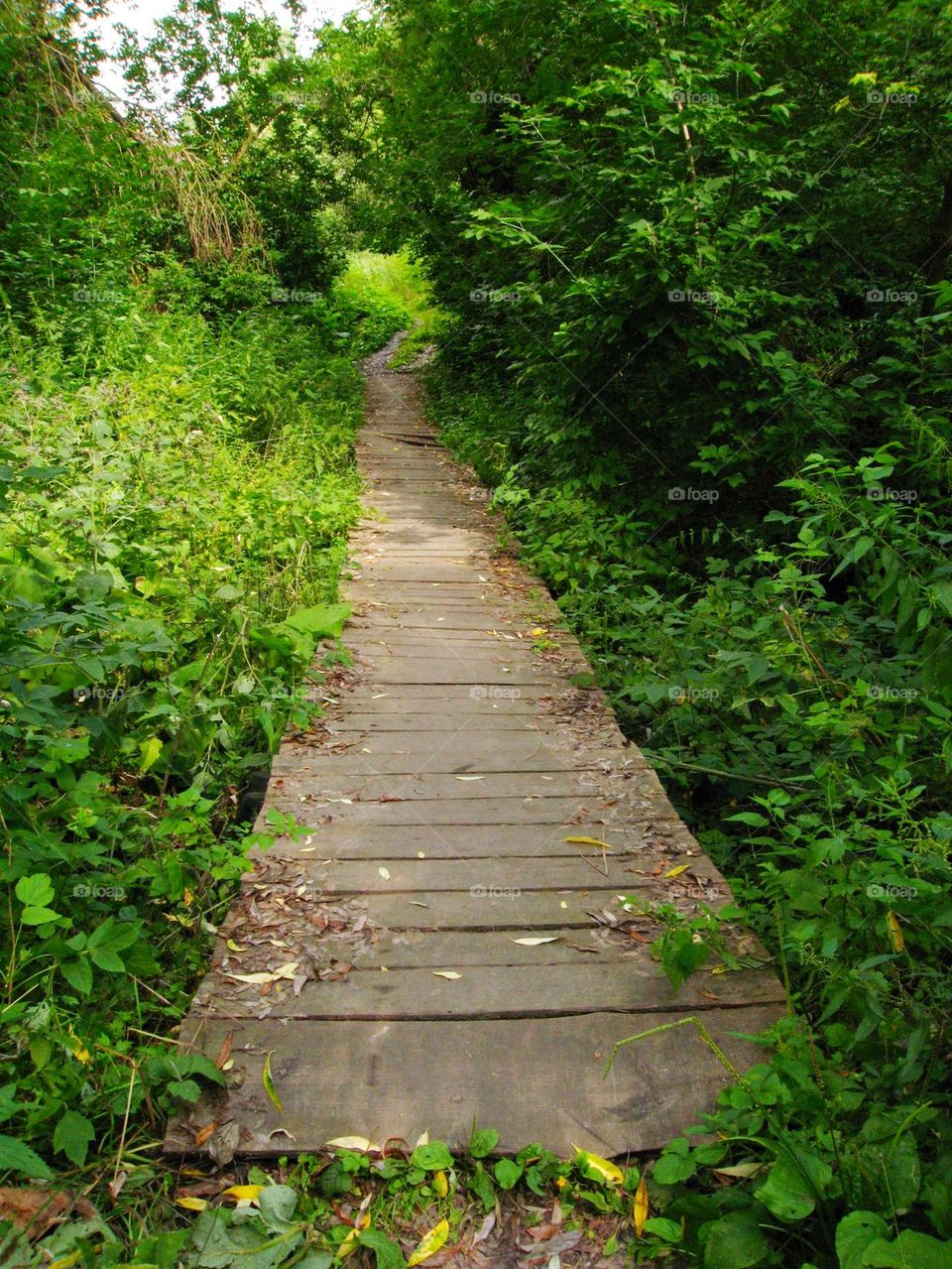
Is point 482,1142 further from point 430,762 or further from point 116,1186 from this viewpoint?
point 430,762

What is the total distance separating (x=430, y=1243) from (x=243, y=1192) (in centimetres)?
44

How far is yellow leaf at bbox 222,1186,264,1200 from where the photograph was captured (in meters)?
1.86

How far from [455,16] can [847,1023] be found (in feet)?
45.0

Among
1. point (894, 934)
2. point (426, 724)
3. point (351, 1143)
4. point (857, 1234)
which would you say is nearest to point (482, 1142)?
point (351, 1143)

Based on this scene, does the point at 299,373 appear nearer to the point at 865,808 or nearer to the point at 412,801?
the point at 412,801

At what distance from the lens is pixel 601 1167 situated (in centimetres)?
194

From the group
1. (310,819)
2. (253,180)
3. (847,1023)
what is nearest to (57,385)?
(310,819)

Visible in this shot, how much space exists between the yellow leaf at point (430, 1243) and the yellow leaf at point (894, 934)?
4.45 ft

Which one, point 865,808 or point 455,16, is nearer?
point 865,808

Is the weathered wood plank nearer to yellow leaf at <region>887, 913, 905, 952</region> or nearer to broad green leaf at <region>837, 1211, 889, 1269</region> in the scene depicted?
yellow leaf at <region>887, 913, 905, 952</region>

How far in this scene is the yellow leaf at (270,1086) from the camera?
2064 millimetres

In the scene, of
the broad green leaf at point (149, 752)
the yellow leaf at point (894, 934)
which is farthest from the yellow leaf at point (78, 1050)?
the yellow leaf at point (894, 934)

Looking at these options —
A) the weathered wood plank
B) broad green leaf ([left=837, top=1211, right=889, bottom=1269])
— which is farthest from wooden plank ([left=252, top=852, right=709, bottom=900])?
broad green leaf ([left=837, top=1211, right=889, bottom=1269])

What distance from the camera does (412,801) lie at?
3.49 metres
